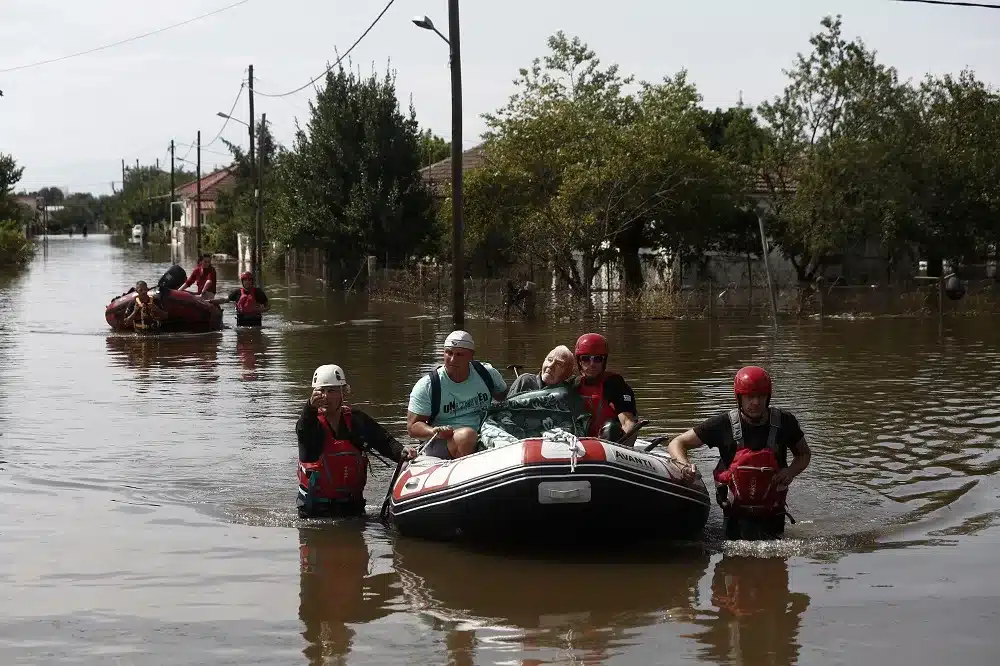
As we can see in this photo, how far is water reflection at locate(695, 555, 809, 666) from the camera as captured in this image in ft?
24.4

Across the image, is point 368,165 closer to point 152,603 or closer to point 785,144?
point 785,144

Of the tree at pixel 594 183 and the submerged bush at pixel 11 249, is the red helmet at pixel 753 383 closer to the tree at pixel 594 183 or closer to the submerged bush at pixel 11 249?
the tree at pixel 594 183

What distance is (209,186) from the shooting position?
120 m

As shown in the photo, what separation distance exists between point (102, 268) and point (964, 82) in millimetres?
41673

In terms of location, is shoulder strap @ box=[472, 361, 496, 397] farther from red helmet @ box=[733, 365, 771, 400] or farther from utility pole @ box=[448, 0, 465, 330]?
utility pole @ box=[448, 0, 465, 330]

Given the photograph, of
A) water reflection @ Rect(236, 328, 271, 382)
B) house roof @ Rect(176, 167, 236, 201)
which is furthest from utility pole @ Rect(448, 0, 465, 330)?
house roof @ Rect(176, 167, 236, 201)

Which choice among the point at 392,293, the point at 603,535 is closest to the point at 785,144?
the point at 392,293

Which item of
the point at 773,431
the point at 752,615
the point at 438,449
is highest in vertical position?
the point at 773,431

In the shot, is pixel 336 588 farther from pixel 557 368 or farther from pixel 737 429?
pixel 737 429

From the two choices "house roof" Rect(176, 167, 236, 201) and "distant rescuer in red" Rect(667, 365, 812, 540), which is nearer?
"distant rescuer in red" Rect(667, 365, 812, 540)

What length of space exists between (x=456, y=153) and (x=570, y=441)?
19.3 meters

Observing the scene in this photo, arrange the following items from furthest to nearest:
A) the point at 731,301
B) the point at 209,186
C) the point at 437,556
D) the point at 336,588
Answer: the point at 209,186
the point at 731,301
the point at 437,556
the point at 336,588

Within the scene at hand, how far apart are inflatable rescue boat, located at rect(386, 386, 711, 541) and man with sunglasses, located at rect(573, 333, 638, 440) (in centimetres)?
55

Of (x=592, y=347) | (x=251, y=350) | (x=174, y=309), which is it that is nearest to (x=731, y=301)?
(x=251, y=350)
